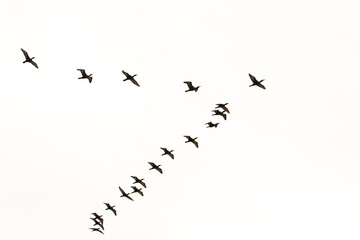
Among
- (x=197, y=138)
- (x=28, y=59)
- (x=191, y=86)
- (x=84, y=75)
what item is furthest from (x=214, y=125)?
(x=28, y=59)

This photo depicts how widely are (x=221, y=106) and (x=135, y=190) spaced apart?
22.7 metres

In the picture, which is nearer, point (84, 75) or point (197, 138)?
point (84, 75)

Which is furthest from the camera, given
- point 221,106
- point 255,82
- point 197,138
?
point 197,138

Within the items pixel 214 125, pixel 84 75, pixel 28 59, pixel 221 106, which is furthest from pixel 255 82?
pixel 28 59

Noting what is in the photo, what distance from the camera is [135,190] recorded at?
369 ft

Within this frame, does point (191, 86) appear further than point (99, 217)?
No

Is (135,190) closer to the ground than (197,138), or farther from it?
closer to the ground

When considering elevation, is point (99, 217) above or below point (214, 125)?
below

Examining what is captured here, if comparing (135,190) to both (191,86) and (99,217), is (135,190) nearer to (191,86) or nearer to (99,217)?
(99,217)

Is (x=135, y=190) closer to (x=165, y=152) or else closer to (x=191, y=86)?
(x=165, y=152)

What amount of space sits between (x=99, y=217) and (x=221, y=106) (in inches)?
1154

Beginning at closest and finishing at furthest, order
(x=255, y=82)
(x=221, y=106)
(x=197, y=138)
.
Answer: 1. (x=255, y=82)
2. (x=221, y=106)
3. (x=197, y=138)

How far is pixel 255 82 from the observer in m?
95.7

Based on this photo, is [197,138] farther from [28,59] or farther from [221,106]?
[28,59]
